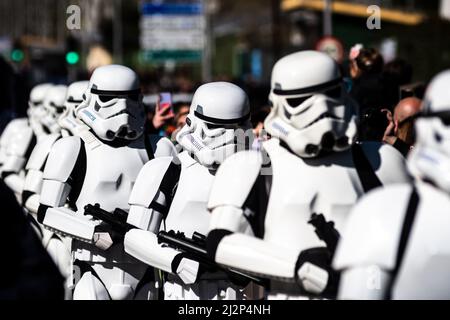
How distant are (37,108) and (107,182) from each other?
15.8 feet

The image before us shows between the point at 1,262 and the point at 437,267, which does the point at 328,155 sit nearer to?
the point at 437,267

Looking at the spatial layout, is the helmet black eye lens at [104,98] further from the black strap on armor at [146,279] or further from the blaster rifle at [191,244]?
the blaster rifle at [191,244]

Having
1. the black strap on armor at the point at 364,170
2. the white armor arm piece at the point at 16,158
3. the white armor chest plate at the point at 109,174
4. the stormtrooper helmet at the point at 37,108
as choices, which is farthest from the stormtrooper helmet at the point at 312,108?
the stormtrooper helmet at the point at 37,108

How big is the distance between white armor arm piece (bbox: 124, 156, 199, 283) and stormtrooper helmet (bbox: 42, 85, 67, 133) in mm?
4679

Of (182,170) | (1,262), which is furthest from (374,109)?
(1,262)

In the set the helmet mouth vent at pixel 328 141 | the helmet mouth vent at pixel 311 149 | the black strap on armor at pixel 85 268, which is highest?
the helmet mouth vent at pixel 328 141

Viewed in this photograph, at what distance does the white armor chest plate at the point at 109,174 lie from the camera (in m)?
8.16

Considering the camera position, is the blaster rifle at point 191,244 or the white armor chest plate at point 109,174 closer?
the blaster rifle at point 191,244

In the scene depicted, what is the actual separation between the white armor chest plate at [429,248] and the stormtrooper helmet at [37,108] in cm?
849

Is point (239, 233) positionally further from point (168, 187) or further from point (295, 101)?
point (168, 187)

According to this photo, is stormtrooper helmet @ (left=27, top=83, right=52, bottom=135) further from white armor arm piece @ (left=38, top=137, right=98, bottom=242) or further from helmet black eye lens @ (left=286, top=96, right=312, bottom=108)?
helmet black eye lens @ (left=286, top=96, right=312, bottom=108)

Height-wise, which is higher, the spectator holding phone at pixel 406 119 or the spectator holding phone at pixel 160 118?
the spectator holding phone at pixel 406 119

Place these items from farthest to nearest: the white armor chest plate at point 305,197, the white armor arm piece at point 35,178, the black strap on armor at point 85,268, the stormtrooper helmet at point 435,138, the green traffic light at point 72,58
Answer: the green traffic light at point 72,58
the white armor arm piece at point 35,178
the black strap on armor at point 85,268
the white armor chest plate at point 305,197
the stormtrooper helmet at point 435,138

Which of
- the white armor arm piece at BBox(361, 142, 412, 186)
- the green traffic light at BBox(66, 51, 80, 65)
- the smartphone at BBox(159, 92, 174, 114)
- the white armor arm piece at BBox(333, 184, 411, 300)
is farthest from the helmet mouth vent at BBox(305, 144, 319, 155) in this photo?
the green traffic light at BBox(66, 51, 80, 65)
